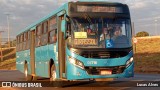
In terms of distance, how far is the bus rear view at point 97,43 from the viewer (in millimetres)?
13539

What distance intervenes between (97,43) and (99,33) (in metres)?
0.38

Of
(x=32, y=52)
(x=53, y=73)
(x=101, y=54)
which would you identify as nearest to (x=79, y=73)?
(x=101, y=54)

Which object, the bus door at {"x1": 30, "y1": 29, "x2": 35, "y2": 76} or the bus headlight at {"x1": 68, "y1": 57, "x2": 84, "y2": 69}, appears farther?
the bus door at {"x1": 30, "y1": 29, "x2": 35, "y2": 76}

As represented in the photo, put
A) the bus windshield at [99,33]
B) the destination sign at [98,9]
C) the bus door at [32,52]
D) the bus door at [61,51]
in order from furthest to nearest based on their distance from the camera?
the bus door at [32,52], the bus door at [61,51], the destination sign at [98,9], the bus windshield at [99,33]

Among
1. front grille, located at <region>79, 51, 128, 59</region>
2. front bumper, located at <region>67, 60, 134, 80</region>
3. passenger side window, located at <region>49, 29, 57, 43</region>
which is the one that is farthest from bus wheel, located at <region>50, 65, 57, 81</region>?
front grille, located at <region>79, 51, 128, 59</region>

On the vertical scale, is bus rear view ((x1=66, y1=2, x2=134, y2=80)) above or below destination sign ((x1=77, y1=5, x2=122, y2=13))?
below

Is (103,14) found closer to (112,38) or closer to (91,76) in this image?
(112,38)

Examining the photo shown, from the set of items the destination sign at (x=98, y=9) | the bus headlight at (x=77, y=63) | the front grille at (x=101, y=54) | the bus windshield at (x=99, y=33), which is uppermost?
the destination sign at (x=98, y=9)

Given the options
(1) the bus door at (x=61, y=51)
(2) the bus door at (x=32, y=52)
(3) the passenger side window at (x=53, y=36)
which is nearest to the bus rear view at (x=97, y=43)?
(1) the bus door at (x=61, y=51)

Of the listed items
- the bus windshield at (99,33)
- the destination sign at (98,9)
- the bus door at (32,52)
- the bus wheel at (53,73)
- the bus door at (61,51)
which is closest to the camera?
the bus windshield at (99,33)

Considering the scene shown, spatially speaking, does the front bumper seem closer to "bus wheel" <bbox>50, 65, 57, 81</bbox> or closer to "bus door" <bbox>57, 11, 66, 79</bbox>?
"bus door" <bbox>57, 11, 66, 79</bbox>

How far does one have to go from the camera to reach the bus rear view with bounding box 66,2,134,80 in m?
13.5

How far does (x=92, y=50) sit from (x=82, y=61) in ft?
1.83

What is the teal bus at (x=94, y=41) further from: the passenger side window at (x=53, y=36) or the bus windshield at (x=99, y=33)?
the passenger side window at (x=53, y=36)
